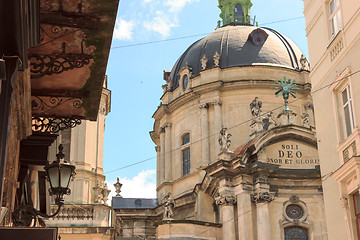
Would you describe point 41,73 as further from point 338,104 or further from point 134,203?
point 134,203

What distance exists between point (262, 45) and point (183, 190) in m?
12.0

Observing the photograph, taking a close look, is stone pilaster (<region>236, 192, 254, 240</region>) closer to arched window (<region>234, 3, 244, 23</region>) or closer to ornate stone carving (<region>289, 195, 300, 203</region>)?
ornate stone carving (<region>289, 195, 300, 203</region>)

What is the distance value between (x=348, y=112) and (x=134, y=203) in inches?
1124

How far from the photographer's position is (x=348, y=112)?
15008mm

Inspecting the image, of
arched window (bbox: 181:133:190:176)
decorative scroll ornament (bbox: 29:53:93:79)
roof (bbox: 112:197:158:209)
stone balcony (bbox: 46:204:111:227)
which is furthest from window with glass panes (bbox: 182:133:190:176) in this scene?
decorative scroll ornament (bbox: 29:53:93:79)

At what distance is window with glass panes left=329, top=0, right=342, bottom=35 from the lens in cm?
1592

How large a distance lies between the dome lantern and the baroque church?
10cm

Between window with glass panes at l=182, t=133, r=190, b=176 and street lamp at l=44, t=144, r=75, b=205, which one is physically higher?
window with glass panes at l=182, t=133, r=190, b=176

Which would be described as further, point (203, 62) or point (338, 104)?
point (203, 62)

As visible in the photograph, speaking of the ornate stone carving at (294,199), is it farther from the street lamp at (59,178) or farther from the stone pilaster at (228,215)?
the street lamp at (59,178)

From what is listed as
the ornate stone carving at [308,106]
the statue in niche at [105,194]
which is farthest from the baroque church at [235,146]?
the statue in niche at [105,194]

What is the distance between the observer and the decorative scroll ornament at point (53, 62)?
7109 mm

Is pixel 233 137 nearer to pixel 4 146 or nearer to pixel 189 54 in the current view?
pixel 189 54

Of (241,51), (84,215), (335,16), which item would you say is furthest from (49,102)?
(241,51)
